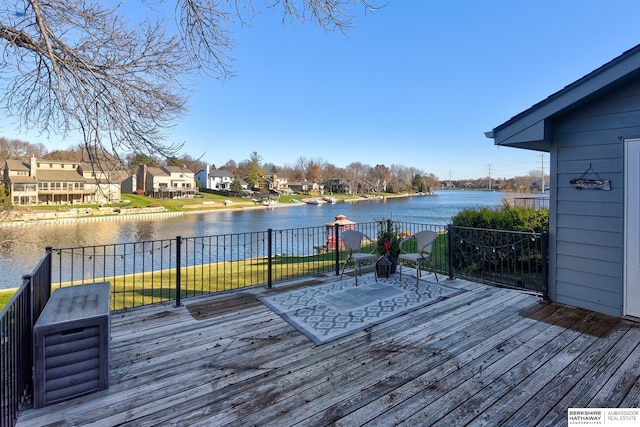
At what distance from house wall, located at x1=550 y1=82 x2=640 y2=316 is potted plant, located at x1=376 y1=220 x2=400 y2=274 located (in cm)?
218

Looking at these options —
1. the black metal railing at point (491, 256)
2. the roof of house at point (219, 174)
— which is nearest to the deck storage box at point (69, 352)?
the black metal railing at point (491, 256)

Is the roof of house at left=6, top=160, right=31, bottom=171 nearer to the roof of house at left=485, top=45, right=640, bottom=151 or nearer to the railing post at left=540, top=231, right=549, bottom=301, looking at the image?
the roof of house at left=485, top=45, right=640, bottom=151

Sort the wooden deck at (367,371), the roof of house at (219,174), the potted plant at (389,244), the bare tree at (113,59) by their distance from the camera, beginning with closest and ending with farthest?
the wooden deck at (367,371)
the bare tree at (113,59)
the potted plant at (389,244)
the roof of house at (219,174)

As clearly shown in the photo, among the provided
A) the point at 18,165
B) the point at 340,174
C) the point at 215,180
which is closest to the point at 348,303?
the point at 18,165

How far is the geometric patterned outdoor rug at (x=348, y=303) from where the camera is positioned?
3.27 m

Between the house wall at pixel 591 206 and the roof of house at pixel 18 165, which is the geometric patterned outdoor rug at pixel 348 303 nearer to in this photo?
the house wall at pixel 591 206

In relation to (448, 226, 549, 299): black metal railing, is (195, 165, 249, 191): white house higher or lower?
Result: higher

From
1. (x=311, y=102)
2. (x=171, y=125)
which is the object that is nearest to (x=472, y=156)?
(x=311, y=102)

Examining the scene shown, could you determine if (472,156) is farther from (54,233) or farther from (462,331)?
(54,233)

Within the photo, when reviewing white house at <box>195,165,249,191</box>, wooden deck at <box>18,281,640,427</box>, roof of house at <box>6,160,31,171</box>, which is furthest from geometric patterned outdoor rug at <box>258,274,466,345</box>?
white house at <box>195,165,249,191</box>

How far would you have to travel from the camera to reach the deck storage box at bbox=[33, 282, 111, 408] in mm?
1952

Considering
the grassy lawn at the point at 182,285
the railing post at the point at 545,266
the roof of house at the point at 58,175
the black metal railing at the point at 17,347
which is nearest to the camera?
the black metal railing at the point at 17,347

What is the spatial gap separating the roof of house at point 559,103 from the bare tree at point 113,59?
2537mm

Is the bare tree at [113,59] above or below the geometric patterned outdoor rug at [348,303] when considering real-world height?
above
